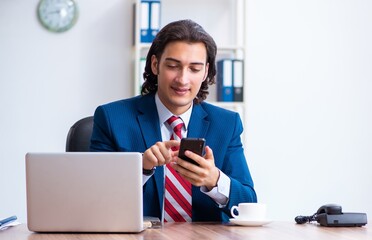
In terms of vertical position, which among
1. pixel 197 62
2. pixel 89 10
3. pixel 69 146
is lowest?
pixel 69 146

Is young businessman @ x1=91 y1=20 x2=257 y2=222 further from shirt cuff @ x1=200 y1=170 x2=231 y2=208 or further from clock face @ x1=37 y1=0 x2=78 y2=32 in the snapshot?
clock face @ x1=37 y1=0 x2=78 y2=32

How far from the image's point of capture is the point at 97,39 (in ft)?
15.2

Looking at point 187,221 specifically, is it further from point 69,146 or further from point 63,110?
point 63,110

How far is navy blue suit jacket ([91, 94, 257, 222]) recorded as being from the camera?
2.55 metres

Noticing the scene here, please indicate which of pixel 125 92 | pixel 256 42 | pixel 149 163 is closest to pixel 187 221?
pixel 149 163

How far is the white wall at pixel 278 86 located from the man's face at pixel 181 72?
2008mm

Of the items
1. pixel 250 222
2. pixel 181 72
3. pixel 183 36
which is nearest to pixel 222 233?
pixel 250 222

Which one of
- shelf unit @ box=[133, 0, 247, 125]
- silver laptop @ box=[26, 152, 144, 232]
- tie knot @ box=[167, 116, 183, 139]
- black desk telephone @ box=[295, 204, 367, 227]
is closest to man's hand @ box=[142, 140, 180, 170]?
silver laptop @ box=[26, 152, 144, 232]

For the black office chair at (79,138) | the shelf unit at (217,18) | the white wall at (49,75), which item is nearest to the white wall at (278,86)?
the white wall at (49,75)

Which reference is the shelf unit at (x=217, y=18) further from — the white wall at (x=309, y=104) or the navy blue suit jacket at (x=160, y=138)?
the navy blue suit jacket at (x=160, y=138)

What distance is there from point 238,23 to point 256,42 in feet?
0.61

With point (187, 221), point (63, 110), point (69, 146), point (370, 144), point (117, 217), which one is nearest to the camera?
point (117, 217)

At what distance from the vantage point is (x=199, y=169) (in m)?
2.27

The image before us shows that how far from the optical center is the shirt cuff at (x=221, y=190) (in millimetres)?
2402
